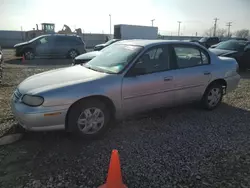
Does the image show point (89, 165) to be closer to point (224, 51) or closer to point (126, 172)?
point (126, 172)

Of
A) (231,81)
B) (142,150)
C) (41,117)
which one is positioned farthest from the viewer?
(231,81)

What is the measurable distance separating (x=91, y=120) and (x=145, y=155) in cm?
105

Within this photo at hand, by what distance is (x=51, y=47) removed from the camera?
15.9 meters

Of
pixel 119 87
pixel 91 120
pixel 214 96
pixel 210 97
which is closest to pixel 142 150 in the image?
pixel 91 120

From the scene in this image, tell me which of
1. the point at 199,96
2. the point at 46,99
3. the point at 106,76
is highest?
the point at 106,76

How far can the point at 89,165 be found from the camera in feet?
9.89

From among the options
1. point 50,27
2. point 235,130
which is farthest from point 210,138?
point 50,27

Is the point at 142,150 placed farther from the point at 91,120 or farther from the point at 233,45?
the point at 233,45

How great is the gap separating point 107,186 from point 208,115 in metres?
3.30

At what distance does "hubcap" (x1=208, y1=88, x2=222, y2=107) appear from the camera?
5.08 m

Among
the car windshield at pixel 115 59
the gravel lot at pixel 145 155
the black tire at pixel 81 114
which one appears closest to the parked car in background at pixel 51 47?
the gravel lot at pixel 145 155

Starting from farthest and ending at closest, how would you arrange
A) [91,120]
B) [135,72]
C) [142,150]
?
1. [135,72]
2. [91,120]
3. [142,150]

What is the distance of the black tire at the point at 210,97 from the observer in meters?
5.00

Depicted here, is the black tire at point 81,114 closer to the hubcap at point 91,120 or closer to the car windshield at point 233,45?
the hubcap at point 91,120
